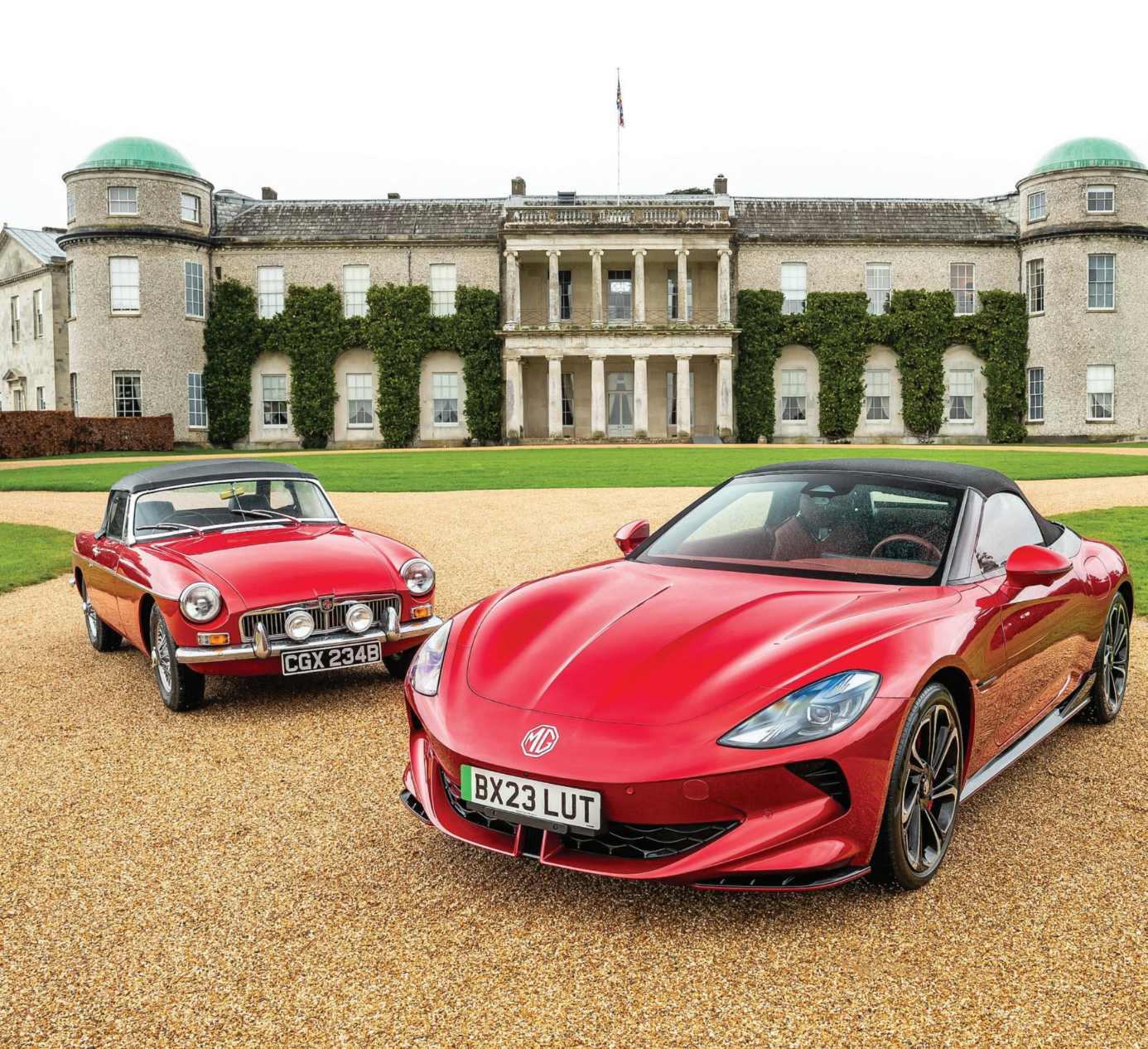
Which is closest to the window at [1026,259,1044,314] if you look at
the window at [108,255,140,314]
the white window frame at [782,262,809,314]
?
the white window frame at [782,262,809,314]

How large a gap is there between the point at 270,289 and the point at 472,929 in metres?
40.4

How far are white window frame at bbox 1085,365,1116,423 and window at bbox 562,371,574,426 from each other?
20570mm

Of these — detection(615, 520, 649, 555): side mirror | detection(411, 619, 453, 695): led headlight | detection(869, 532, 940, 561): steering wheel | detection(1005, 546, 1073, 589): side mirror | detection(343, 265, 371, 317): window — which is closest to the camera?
detection(411, 619, 453, 695): led headlight

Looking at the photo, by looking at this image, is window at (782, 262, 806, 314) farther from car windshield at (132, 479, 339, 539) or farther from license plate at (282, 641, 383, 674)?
license plate at (282, 641, 383, 674)

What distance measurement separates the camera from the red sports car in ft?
9.13

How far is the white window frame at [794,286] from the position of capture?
132ft

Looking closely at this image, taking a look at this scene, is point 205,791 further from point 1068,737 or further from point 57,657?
point 1068,737

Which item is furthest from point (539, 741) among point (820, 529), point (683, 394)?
point (683, 394)

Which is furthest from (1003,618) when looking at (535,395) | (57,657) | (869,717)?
(535,395)

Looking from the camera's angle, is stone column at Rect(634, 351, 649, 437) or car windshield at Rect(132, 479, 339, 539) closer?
car windshield at Rect(132, 479, 339, 539)

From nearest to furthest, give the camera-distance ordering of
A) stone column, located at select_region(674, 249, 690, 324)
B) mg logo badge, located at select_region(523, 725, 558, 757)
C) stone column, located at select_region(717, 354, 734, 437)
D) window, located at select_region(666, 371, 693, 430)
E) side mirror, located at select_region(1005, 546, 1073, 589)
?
mg logo badge, located at select_region(523, 725, 558, 757) < side mirror, located at select_region(1005, 546, 1073, 589) < stone column, located at select_region(674, 249, 690, 324) < stone column, located at select_region(717, 354, 734, 437) < window, located at select_region(666, 371, 693, 430)

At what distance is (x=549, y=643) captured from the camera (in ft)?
11.1

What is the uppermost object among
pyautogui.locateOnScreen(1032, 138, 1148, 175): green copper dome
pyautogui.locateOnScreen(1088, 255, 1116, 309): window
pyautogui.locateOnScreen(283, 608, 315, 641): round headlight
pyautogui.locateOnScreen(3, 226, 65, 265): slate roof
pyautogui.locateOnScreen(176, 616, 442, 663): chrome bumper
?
pyautogui.locateOnScreen(1032, 138, 1148, 175): green copper dome

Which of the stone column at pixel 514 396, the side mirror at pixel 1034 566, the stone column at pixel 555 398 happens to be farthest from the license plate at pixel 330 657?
the stone column at pixel 514 396
